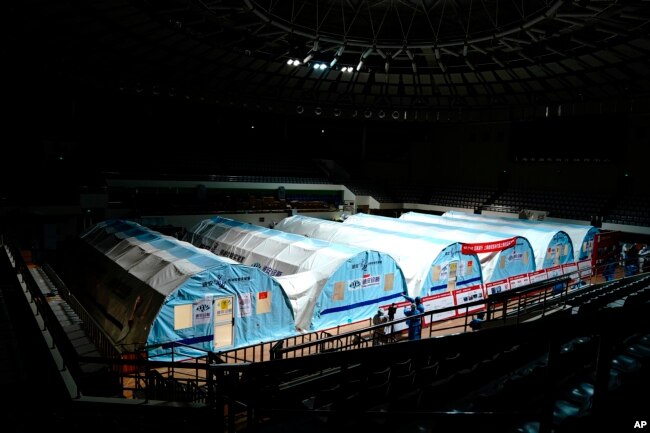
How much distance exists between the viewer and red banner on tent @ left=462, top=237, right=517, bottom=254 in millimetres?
16516

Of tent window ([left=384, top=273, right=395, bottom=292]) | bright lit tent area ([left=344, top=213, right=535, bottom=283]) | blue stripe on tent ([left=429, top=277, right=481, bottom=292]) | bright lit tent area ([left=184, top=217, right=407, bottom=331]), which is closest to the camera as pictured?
bright lit tent area ([left=184, top=217, right=407, bottom=331])

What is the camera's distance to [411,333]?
36.0 ft

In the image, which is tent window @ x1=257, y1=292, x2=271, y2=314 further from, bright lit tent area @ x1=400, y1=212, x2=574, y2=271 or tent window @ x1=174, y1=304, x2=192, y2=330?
bright lit tent area @ x1=400, y1=212, x2=574, y2=271

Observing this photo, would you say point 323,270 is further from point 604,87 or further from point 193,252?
point 604,87

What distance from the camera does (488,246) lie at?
55.7 feet

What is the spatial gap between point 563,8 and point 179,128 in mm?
31615

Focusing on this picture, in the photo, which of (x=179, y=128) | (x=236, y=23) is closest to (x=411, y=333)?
(x=236, y=23)

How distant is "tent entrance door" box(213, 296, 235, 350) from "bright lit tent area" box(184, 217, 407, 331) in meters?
2.12

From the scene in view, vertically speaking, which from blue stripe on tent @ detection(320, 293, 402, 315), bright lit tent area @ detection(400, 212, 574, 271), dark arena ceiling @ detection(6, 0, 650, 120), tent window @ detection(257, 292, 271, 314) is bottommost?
blue stripe on tent @ detection(320, 293, 402, 315)

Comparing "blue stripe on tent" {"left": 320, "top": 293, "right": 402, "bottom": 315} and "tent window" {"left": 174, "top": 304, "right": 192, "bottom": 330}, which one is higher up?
"tent window" {"left": 174, "top": 304, "right": 192, "bottom": 330}

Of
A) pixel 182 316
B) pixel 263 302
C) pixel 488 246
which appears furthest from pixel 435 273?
pixel 182 316

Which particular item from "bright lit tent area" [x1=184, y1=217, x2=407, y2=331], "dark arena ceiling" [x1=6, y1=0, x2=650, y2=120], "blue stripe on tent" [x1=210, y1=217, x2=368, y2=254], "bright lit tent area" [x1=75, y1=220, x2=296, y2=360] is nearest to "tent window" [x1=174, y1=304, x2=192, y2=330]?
"bright lit tent area" [x1=75, y1=220, x2=296, y2=360]

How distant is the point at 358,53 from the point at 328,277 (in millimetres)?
15572

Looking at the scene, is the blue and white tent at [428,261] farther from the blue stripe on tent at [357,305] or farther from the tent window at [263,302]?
the tent window at [263,302]
